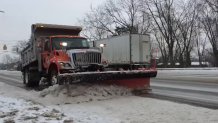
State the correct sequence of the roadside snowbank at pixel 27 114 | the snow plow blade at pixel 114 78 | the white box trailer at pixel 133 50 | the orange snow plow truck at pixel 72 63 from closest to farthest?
1. the roadside snowbank at pixel 27 114
2. the snow plow blade at pixel 114 78
3. the orange snow plow truck at pixel 72 63
4. the white box trailer at pixel 133 50

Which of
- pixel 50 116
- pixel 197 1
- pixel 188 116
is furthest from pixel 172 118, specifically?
pixel 197 1

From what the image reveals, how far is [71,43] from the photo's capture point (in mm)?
16859

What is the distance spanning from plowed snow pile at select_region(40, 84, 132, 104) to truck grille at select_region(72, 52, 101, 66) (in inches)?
53.2

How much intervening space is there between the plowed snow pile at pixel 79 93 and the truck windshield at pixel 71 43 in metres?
2.76

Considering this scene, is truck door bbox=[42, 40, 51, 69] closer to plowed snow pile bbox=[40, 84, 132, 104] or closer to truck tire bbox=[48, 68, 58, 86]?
truck tire bbox=[48, 68, 58, 86]

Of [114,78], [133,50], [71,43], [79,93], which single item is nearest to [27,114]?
[79,93]

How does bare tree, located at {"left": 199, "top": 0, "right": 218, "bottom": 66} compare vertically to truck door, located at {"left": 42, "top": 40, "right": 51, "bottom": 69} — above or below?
above

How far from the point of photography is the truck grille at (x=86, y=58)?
14984 mm

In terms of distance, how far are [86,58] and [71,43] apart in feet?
6.36

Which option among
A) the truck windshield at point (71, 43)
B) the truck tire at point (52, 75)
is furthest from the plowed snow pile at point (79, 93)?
the truck windshield at point (71, 43)

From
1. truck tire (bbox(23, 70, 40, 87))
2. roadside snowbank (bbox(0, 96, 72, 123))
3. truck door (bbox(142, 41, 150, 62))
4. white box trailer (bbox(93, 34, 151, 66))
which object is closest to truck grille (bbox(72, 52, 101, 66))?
roadside snowbank (bbox(0, 96, 72, 123))

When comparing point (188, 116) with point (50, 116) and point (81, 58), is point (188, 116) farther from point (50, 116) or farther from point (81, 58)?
point (81, 58)

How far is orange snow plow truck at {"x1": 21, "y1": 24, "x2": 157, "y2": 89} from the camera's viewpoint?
1377cm

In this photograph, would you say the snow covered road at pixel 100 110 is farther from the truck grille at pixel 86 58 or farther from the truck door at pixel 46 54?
the truck door at pixel 46 54
